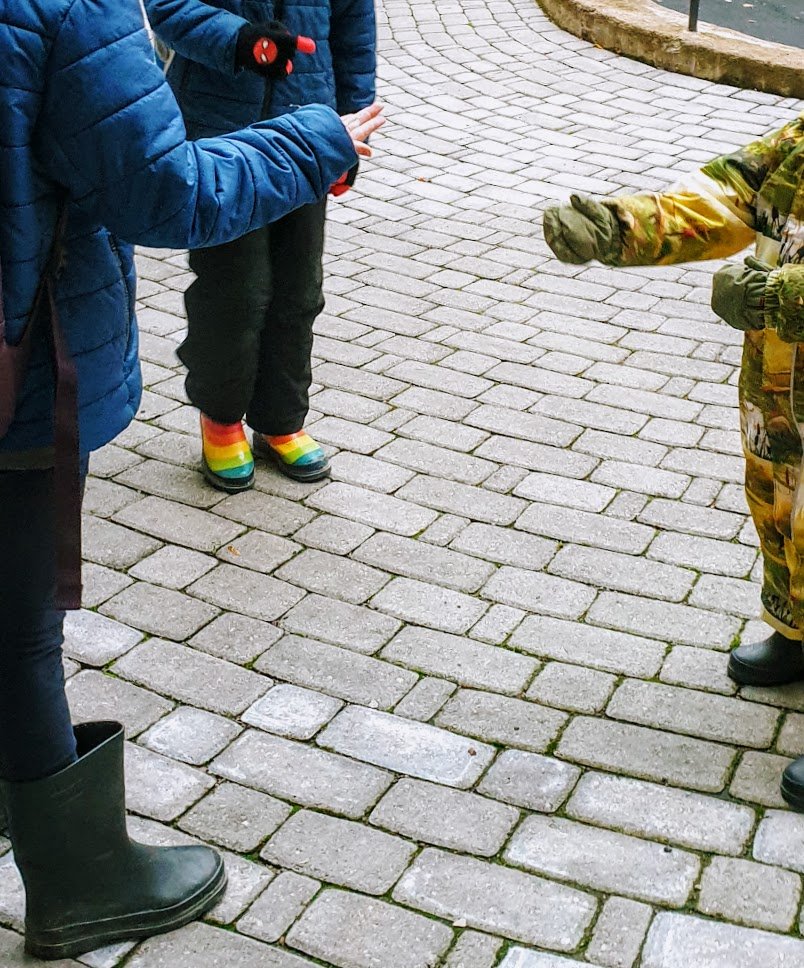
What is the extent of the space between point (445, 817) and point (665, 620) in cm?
101

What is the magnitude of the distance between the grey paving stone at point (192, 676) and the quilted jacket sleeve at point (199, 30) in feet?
4.98

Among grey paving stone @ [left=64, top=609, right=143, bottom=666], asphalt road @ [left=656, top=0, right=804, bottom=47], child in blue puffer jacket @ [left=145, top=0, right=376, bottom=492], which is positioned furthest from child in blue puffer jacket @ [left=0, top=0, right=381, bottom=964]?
asphalt road @ [left=656, top=0, right=804, bottom=47]

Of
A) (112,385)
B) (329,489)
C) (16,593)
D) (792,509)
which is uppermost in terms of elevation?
(112,385)

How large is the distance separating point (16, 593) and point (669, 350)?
3.45m

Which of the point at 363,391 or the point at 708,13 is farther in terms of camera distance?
the point at 708,13

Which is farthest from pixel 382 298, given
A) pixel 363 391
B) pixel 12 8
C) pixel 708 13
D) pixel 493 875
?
pixel 708 13

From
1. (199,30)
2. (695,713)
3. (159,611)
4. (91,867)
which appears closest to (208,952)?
(91,867)

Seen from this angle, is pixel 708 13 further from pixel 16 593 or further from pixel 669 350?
pixel 16 593

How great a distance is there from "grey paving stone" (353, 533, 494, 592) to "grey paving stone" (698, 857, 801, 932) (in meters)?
1.19

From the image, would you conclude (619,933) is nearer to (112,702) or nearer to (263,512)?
(112,702)

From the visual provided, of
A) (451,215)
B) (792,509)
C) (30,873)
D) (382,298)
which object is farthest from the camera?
(451,215)

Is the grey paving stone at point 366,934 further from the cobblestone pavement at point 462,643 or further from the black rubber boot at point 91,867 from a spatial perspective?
the black rubber boot at point 91,867

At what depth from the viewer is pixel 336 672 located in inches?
129

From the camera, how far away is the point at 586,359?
5047 mm
